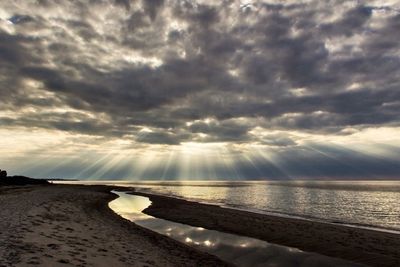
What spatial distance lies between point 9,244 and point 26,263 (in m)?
3.09

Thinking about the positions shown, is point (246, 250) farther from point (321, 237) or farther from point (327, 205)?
point (327, 205)

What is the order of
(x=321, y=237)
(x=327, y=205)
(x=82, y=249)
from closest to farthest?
(x=82, y=249) < (x=321, y=237) < (x=327, y=205)

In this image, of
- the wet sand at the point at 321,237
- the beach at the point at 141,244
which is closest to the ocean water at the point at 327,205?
the wet sand at the point at 321,237

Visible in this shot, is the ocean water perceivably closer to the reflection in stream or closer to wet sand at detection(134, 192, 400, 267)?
wet sand at detection(134, 192, 400, 267)

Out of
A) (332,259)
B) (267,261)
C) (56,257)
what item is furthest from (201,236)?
(56,257)

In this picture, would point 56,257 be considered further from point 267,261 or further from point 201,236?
point 201,236

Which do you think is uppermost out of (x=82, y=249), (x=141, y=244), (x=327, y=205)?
(x=327, y=205)

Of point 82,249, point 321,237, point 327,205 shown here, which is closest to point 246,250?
point 321,237

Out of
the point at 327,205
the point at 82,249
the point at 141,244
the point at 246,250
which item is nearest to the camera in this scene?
the point at 82,249

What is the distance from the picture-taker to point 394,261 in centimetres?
1789

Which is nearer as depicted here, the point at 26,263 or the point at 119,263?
the point at 26,263

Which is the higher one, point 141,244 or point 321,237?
point 141,244

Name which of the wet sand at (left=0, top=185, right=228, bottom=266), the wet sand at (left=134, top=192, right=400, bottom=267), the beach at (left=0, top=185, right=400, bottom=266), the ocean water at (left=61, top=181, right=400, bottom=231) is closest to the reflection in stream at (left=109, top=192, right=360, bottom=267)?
the beach at (left=0, top=185, right=400, bottom=266)

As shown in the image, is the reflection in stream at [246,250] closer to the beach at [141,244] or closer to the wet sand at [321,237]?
the beach at [141,244]
